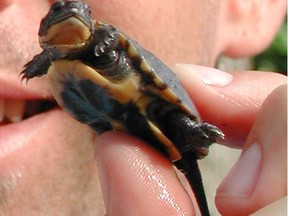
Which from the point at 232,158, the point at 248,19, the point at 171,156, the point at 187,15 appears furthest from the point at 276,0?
the point at 171,156

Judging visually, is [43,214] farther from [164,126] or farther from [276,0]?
[276,0]

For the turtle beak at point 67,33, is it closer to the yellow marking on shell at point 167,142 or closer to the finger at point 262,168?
the yellow marking on shell at point 167,142

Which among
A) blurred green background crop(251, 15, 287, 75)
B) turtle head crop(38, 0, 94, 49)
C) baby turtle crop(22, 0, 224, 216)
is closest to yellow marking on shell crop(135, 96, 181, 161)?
baby turtle crop(22, 0, 224, 216)

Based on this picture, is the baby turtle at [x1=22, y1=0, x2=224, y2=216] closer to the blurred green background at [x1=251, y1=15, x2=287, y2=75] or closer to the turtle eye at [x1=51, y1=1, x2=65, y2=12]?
the turtle eye at [x1=51, y1=1, x2=65, y2=12]

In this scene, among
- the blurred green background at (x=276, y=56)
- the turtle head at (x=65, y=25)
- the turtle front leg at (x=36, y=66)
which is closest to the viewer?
the turtle head at (x=65, y=25)

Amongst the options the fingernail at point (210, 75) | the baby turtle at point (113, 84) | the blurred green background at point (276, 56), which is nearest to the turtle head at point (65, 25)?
the baby turtle at point (113, 84)

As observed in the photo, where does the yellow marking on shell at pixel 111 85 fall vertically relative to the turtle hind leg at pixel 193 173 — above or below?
above

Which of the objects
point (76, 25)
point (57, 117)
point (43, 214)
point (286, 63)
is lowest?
point (286, 63)

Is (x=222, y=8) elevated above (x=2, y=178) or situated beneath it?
elevated above

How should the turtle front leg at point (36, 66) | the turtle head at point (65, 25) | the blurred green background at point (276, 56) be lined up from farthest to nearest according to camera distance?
the blurred green background at point (276, 56) < the turtle front leg at point (36, 66) < the turtle head at point (65, 25)

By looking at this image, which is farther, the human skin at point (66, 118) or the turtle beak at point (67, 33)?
the human skin at point (66, 118)
